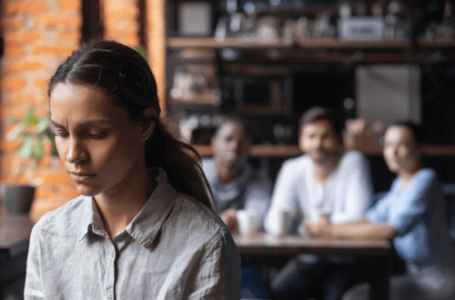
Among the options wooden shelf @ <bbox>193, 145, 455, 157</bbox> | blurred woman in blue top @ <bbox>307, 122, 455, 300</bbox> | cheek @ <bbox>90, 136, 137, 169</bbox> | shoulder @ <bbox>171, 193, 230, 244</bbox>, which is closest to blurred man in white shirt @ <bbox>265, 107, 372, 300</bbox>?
blurred woman in blue top @ <bbox>307, 122, 455, 300</bbox>

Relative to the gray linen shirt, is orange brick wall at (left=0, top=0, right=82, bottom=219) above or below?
above

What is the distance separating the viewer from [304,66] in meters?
3.58

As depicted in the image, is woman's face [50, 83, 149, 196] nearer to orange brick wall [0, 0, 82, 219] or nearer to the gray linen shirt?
the gray linen shirt

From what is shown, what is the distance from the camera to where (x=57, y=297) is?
65 centimetres

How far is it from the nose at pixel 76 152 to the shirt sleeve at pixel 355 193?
63.1 inches

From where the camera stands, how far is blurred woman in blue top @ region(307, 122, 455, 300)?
1594 mm

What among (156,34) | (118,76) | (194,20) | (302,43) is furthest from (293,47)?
(118,76)

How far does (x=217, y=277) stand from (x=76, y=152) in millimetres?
272

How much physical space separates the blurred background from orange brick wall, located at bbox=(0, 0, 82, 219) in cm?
61

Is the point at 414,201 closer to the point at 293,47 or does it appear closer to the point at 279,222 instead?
the point at 279,222

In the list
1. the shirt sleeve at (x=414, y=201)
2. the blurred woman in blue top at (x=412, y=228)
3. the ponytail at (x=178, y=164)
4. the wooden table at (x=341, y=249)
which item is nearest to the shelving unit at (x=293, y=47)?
the blurred woman in blue top at (x=412, y=228)

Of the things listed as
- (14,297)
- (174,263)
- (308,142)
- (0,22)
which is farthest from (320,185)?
(0,22)

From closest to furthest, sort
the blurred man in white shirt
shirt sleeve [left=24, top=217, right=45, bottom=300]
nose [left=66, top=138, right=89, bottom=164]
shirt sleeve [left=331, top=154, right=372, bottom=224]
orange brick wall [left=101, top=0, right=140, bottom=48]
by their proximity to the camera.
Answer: nose [left=66, top=138, right=89, bottom=164], shirt sleeve [left=24, top=217, right=45, bottom=300], the blurred man in white shirt, shirt sleeve [left=331, top=154, right=372, bottom=224], orange brick wall [left=101, top=0, right=140, bottom=48]

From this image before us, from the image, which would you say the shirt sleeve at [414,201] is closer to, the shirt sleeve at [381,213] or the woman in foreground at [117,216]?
the shirt sleeve at [381,213]
